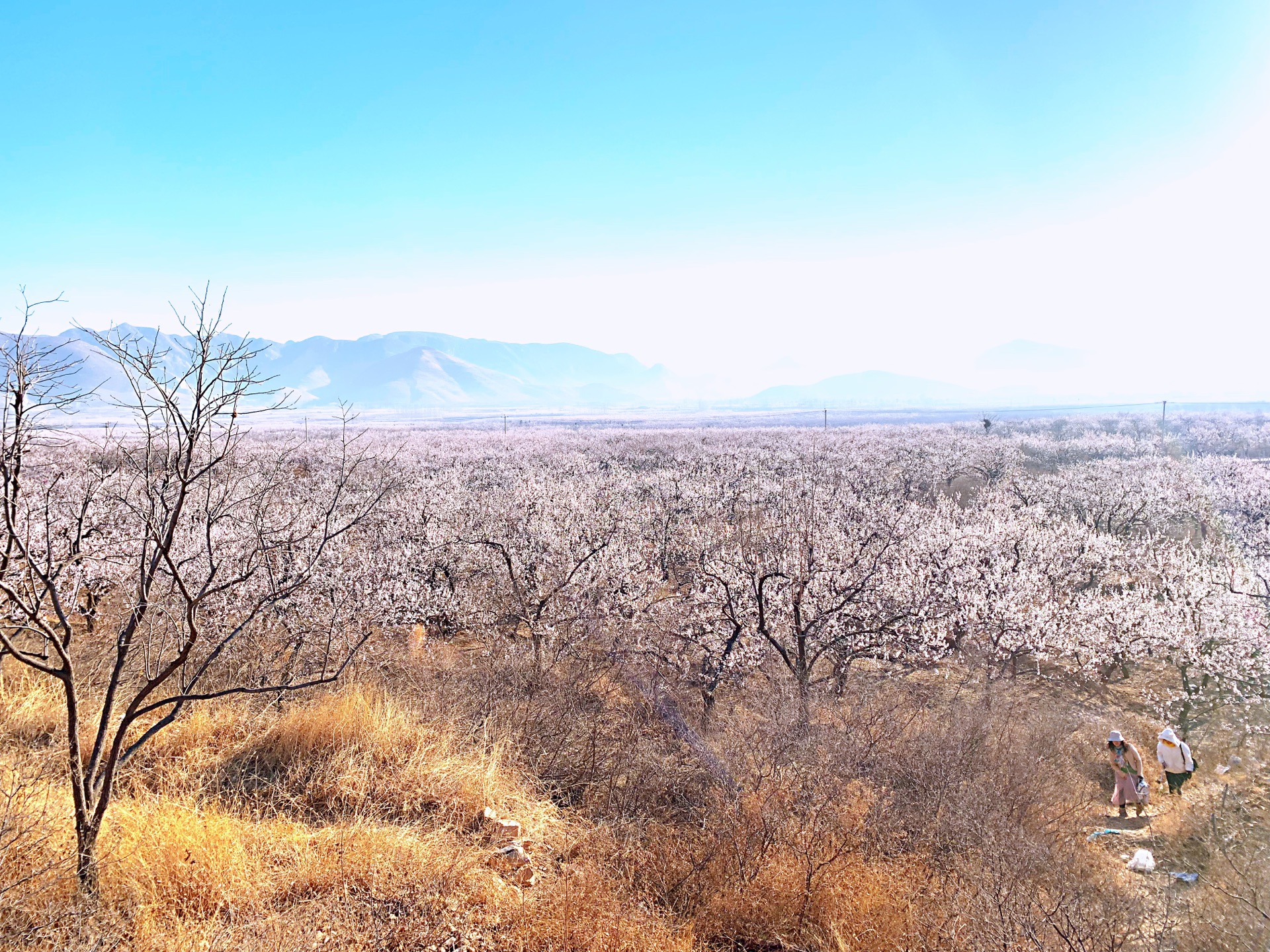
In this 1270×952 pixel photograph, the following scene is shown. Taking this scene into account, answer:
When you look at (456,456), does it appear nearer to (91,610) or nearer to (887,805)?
(91,610)

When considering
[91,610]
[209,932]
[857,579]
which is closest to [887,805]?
[209,932]

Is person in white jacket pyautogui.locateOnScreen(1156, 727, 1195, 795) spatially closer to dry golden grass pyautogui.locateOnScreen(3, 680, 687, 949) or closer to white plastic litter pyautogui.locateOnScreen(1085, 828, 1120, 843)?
white plastic litter pyautogui.locateOnScreen(1085, 828, 1120, 843)

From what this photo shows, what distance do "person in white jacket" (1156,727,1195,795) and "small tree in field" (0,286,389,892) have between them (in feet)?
47.9

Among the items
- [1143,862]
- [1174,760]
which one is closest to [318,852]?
[1143,862]

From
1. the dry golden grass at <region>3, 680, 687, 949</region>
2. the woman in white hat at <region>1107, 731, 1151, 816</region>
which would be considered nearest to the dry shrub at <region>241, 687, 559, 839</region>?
the dry golden grass at <region>3, 680, 687, 949</region>

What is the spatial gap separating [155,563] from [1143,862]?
13.3 meters

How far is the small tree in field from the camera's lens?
440cm

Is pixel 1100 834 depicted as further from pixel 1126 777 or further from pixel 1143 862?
pixel 1126 777

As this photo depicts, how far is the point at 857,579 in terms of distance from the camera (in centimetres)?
1619

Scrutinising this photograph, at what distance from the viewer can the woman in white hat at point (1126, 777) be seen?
11516 millimetres

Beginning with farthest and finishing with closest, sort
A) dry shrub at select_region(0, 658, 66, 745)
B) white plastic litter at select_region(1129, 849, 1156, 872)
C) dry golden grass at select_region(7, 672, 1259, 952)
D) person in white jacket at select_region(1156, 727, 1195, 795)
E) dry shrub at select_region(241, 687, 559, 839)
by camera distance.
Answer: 1. person in white jacket at select_region(1156, 727, 1195, 795)
2. white plastic litter at select_region(1129, 849, 1156, 872)
3. dry shrub at select_region(0, 658, 66, 745)
4. dry shrub at select_region(241, 687, 559, 839)
5. dry golden grass at select_region(7, 672, 1259, 952)

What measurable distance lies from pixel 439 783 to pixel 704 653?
836 cm

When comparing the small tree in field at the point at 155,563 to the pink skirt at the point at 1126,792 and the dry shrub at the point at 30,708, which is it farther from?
the pink skirt at the point at 1126,792

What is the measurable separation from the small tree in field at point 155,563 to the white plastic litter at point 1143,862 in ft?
38.6
